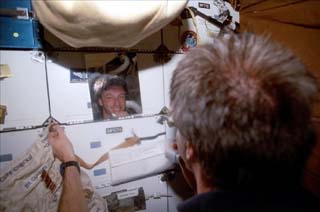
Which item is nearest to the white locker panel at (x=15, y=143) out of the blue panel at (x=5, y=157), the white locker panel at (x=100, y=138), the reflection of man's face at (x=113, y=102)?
the blue panel at (x=5, y=157)

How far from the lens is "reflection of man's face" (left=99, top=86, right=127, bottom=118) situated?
1064 millimetres

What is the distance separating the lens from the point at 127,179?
1129mm

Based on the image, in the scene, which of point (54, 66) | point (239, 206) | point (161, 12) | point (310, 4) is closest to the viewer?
point (239, 206)

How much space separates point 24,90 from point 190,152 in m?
0.60

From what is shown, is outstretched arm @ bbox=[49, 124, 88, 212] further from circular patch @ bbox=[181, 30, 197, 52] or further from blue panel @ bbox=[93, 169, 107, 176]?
circular patch @ bbox=[181, 30, 197, 52]

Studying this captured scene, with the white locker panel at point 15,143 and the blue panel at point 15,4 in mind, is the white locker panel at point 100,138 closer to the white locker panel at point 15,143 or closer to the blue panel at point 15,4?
the white locker panel at point 15,143

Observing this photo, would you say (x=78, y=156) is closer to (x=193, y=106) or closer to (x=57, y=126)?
(x=57, y=126)

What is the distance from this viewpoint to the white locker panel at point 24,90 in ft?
2.94

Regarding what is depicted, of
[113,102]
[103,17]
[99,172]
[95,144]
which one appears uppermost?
[103,17]

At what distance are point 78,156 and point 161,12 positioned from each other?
581 millimetres

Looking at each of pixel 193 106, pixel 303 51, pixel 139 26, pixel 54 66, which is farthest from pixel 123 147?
pixel 303 51

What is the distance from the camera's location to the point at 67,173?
1.00m

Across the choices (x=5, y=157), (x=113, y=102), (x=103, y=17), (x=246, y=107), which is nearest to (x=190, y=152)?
(x=246, y=107)

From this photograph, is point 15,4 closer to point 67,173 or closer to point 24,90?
point 24,90
